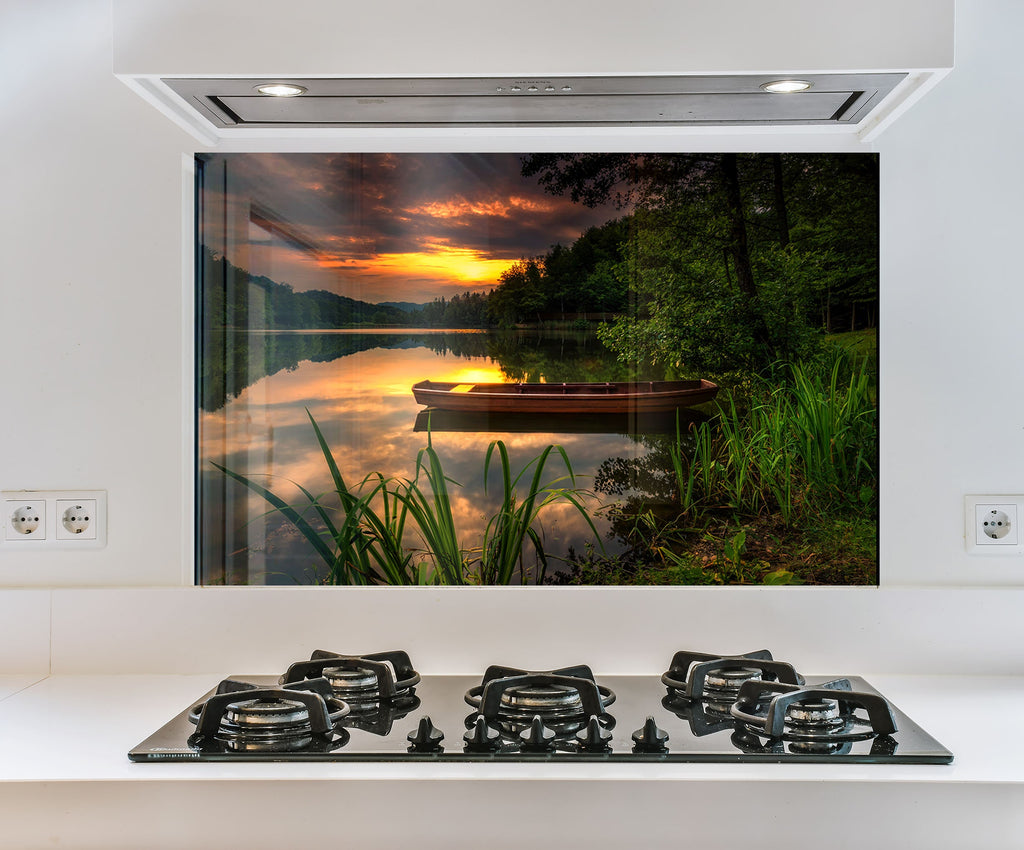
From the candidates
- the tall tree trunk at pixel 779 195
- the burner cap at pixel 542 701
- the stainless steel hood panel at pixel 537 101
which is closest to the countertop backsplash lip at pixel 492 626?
the burner cap at pixel 542 701

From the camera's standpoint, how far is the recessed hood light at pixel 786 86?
1001 millimetres

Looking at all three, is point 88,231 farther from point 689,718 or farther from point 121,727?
point 689,718

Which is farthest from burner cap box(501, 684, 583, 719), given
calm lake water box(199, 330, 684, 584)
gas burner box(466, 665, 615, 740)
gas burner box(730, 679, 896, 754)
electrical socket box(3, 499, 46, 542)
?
electrical socket box(3, 499, 46, 542)

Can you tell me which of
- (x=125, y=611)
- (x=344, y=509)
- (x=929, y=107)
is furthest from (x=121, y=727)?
(x=929, y=107)

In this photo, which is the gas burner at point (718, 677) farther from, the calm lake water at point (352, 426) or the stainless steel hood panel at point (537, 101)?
the stainless steel hood panel at point (537, 101)

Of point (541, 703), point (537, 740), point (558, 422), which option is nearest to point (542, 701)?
point (541, 703)

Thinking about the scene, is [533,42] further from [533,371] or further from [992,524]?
[992,524]

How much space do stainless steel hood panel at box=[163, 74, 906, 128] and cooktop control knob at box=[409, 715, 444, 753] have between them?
83 cm

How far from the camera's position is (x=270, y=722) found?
3.16ft

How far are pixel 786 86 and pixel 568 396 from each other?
59cm

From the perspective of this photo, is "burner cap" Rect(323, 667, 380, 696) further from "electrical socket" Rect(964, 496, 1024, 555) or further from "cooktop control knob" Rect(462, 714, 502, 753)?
"electrical socket" Rect(964, 496, 1024, 555)

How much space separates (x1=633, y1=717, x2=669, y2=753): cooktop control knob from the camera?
0.91 metres

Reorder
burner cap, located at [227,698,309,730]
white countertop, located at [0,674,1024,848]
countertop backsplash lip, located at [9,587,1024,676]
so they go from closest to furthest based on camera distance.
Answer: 1. white countertop, located at [0,674,1024,848]
2. burner cap, located at [227,698,309,730]
3. countertop backsplash lip, located at [9,587,1024,676]

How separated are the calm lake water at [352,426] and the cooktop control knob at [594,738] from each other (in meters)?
0.44
